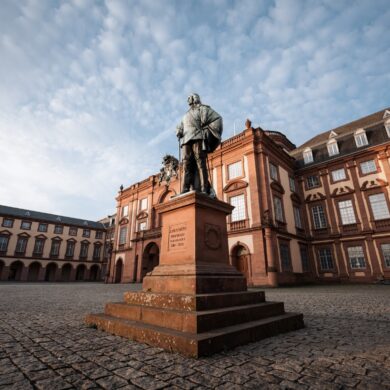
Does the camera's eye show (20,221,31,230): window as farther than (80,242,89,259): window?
No

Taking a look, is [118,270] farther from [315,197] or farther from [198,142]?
[198,142]

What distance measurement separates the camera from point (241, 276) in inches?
183

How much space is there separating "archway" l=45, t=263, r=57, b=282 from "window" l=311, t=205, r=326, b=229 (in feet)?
142

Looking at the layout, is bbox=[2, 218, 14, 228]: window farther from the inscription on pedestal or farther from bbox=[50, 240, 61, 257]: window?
the inscription on pedestal

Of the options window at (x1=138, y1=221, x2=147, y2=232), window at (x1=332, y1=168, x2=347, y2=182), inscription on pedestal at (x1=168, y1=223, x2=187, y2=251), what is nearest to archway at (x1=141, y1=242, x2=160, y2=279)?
window at (x1=138, y1=221, x2=147, y2=232)

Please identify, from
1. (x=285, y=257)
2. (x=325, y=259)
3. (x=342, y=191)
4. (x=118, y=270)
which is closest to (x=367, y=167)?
(x=342, y=191)

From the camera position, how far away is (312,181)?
72.4ft

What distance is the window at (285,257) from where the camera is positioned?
53.8ft

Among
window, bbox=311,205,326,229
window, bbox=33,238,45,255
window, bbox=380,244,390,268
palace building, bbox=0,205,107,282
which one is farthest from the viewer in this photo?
window, bbox=33,238,45,255

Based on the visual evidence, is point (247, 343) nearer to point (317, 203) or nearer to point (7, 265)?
point (317, 203)

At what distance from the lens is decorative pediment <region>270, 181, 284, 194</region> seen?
18.1m

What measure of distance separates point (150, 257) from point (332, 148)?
21173 millimetres

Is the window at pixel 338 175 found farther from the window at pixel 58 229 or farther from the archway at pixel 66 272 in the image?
the archway at pixel 66 272

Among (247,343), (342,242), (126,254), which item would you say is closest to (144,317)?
(247,343)
